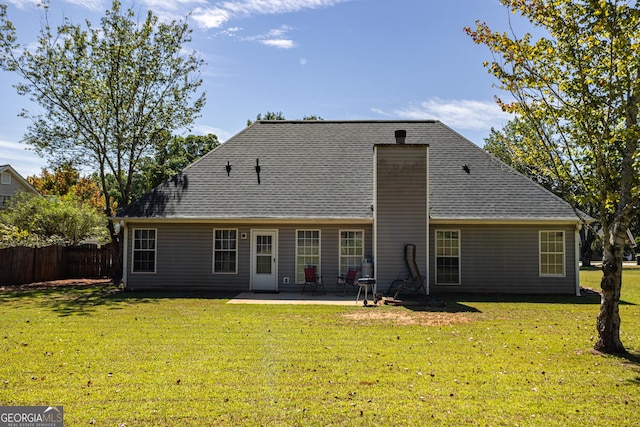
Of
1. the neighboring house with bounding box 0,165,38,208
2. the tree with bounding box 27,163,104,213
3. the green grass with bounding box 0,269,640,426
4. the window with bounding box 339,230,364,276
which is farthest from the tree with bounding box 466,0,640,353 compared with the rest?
the tree with bounding box 27,163,104,213

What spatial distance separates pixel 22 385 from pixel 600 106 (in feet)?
29.5

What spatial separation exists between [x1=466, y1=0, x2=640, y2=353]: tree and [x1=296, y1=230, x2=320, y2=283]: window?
8.38m

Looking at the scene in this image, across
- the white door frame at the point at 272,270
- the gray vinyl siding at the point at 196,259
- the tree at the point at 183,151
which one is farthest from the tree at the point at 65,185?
the white door frame at the point at 272,270

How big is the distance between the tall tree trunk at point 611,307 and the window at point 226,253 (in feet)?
35.6

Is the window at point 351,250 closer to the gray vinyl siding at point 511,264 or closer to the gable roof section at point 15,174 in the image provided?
the gray vinyl siding at point 511,264

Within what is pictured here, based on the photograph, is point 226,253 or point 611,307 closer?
point 611,307

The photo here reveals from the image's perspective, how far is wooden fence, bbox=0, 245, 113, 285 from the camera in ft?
56.3

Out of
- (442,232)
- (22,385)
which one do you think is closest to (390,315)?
(442,232)

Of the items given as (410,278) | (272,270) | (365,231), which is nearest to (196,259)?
(272,270)

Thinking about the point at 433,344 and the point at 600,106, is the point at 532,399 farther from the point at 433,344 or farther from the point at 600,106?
the point at 600,106

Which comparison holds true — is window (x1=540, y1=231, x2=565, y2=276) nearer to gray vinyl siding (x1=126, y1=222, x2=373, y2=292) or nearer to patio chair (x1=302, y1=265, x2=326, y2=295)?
patio chair (x1=302, y1=265, x2=326, y2=295)

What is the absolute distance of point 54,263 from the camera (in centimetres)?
1933

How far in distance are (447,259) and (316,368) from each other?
9877 mm

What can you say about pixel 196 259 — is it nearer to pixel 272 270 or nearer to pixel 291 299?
pixel 272 270
